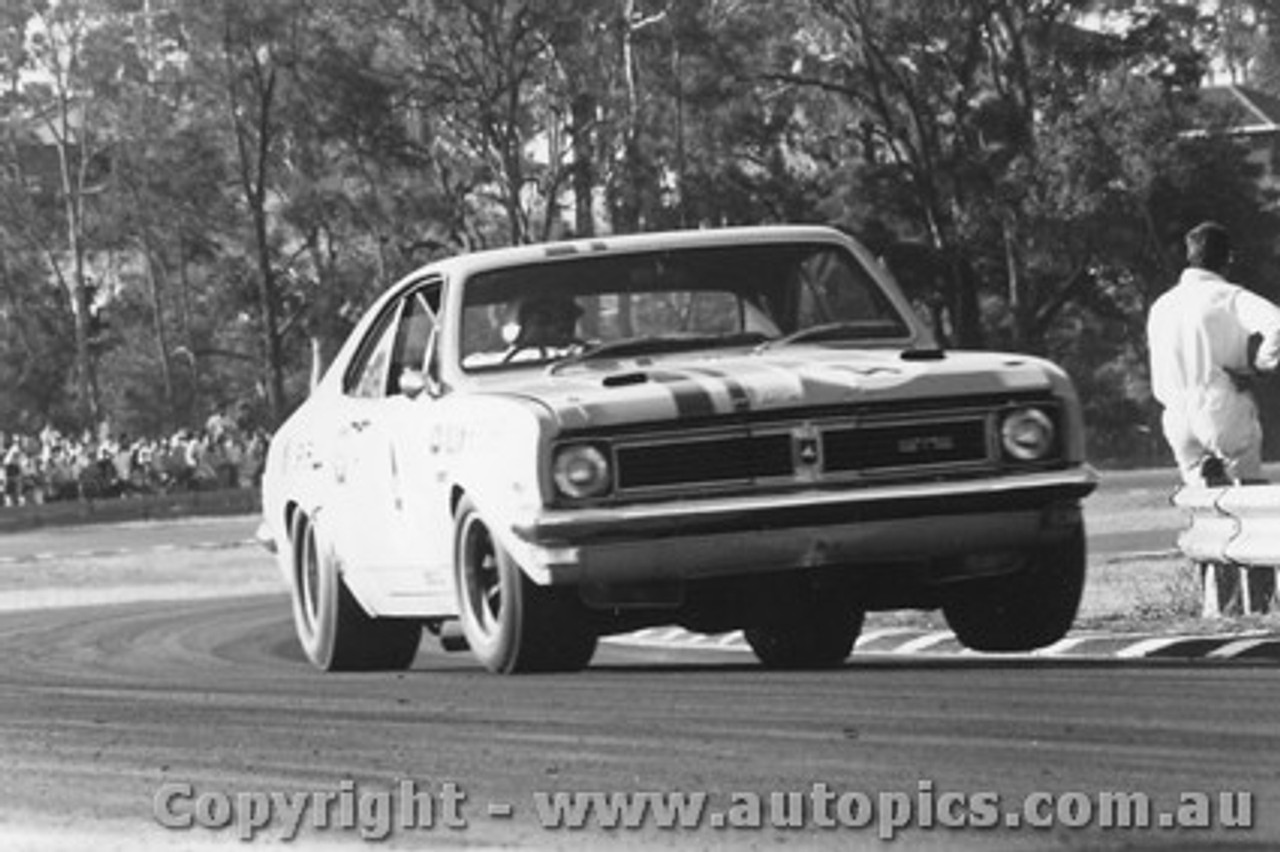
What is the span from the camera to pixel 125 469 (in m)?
65.2

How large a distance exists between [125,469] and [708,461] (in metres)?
56.5

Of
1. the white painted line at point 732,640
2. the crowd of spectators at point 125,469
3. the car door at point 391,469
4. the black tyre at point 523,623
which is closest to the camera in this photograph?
the black tyre at point 523,623

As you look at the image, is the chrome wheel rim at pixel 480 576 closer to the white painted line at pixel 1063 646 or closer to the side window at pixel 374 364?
the side window at pixel 374 364

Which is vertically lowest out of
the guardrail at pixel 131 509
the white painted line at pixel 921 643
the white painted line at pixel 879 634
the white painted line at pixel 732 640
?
the guardrail at pixel 131 509

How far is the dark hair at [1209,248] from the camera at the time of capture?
1277cm

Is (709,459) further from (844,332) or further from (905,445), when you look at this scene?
(844,332)

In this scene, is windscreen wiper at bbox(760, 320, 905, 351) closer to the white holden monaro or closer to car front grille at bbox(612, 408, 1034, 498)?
the white holden monaro

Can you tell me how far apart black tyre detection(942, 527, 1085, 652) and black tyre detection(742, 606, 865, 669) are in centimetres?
37

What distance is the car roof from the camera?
11.3 meters

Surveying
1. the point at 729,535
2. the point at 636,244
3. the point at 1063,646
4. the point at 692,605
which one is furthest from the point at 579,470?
the point at 1063,646

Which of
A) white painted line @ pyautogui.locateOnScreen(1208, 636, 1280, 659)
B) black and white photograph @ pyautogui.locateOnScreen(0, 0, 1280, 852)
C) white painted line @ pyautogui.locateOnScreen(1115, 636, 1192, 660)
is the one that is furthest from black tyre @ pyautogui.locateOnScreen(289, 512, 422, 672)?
white painted line @ pyautogui.locateOnScreen(1208, 636, 1280, 659)

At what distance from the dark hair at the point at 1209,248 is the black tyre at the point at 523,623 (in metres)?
3.79

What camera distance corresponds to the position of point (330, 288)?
74062 mm

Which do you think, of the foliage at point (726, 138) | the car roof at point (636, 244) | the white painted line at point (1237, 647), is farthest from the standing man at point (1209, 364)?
the foliage at point (726, 138)
